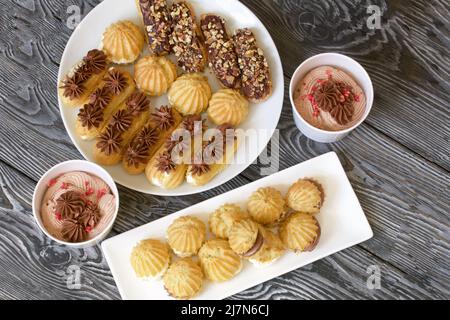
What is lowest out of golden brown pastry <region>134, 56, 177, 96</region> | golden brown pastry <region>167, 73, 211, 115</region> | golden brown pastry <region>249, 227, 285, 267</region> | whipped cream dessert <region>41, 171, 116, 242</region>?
golden brown pastry <region>249, 227, 285, 267</region>

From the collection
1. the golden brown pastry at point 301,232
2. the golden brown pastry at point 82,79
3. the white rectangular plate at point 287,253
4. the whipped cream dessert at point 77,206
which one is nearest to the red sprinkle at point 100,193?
the whipped cream dessert at point 77,206

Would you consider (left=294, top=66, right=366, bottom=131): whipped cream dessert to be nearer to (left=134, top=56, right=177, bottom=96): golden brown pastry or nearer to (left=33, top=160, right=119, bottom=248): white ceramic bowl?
(left=134, top=56, right=177, bottom=96): golden brown pastry

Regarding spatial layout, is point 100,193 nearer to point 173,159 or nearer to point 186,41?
point 173,159

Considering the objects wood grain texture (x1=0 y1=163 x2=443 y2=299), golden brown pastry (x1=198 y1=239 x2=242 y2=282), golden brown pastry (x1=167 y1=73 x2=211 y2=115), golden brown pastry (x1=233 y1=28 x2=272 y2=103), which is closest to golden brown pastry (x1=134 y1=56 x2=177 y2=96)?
golden brown pastry (x1=167 y1=73 x2=211 y2=115)

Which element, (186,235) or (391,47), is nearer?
(186,235)

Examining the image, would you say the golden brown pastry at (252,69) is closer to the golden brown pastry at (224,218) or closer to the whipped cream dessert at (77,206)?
the golden brown pastry at (224,218)

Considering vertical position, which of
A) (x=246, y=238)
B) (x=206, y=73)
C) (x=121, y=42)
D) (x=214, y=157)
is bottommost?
(x=246, y=238)

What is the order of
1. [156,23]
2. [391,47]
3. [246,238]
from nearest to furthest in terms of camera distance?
[246,238] < [156,23] < [391,47]

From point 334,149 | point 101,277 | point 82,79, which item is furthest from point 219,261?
point 82,79
